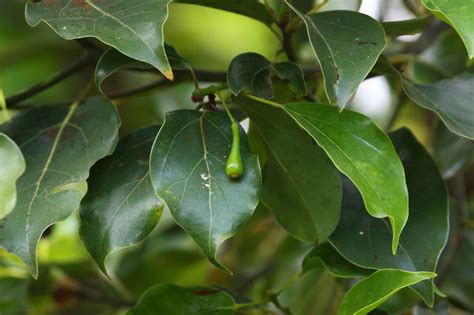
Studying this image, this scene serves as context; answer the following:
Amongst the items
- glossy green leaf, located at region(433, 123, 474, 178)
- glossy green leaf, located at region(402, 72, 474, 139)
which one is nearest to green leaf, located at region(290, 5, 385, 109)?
glossy green leaf, located at region(402, 72, 474, 139)

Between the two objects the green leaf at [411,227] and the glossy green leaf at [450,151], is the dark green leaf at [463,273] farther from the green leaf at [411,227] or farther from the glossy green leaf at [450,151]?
the green leaf at [411,227]

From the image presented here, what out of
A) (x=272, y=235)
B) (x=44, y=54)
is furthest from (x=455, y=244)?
(x=44, y=54)

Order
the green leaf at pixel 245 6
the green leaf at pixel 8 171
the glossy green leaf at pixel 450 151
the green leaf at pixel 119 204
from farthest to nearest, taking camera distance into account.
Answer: the glossy green leaf at pixel 450 151 < the green leaf at pixel 245 6 < the green leaf at pixel 119 204 < the green leaf at pixel 8 171

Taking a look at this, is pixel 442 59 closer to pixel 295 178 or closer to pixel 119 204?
pixel 295 178

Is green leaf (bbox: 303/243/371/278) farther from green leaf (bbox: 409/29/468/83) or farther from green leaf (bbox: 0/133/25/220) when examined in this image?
green leaf (bbox: 409/29/468/83)

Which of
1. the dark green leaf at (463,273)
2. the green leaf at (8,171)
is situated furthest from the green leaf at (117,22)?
the dark green leaf at (463,273)

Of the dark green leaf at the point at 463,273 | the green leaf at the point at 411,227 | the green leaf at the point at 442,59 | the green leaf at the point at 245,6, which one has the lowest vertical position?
the dark green leaf at the point at 463,273
